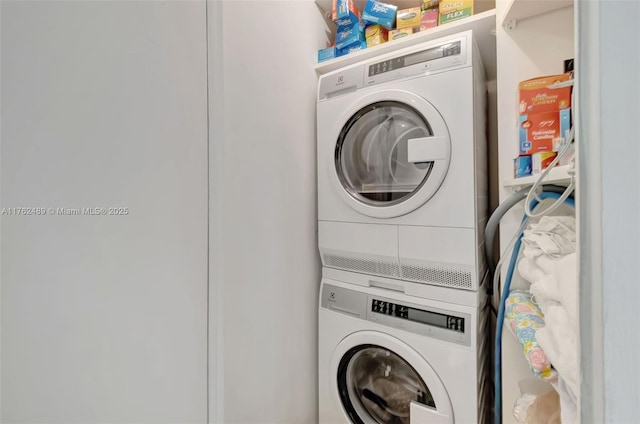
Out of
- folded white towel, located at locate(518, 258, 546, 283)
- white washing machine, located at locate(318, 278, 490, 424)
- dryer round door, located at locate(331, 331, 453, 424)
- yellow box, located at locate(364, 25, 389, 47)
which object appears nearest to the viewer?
folded white towel, located at locate(518, 258, 546, 283)

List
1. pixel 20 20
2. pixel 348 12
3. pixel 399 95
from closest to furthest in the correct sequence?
1. pixel 20 20
2. pixel 399 95
3. pixel 348 12

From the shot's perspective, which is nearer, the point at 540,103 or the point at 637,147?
the point at 637,147

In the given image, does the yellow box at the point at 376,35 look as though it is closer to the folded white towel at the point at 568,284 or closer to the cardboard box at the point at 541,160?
the cardboard box at the point at 541,160

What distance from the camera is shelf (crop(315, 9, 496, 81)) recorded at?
3.62 ft

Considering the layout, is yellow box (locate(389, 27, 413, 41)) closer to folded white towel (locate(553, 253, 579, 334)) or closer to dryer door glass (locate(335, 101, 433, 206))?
dryer door glass (locate(335, 101, 433, 206))

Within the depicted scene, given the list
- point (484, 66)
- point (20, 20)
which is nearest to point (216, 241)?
point (20, 20)

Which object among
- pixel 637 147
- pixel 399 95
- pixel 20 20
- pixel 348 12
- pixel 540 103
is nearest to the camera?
pixel 637 147

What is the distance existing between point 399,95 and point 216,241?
33.8 inches

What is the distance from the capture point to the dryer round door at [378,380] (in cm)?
114

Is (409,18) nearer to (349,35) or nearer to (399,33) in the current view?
(399,33)

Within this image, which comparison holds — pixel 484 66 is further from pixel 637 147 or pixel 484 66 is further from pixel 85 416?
pixel 85 416

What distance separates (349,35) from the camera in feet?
4.62

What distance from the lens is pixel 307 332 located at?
55.4 inches

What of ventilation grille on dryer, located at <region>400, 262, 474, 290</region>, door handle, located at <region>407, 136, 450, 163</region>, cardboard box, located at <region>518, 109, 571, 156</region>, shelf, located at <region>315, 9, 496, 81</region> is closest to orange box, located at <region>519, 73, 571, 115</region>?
cardboard box, located at <region>518, 109, 571, 156</region>
